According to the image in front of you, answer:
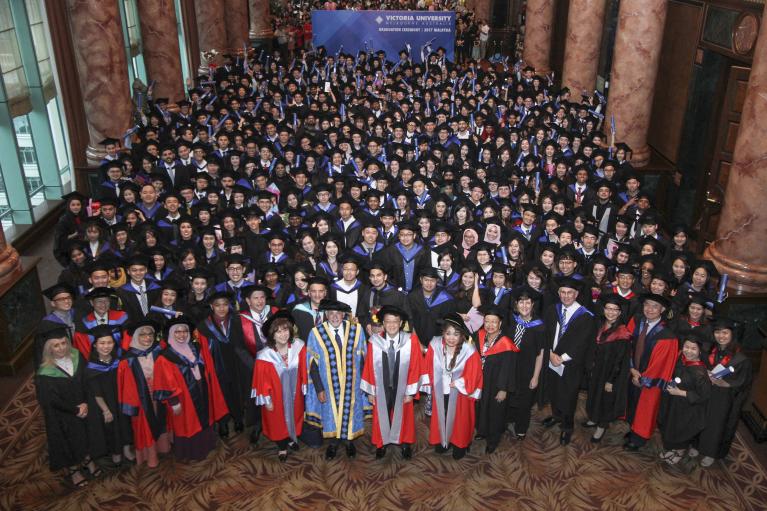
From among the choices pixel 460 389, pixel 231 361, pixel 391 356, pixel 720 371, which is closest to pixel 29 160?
pixel 231 361

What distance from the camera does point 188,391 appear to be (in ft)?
19.0

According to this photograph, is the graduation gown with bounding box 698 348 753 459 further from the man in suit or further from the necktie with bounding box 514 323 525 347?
the necktie with bounding box 514 323 525 347

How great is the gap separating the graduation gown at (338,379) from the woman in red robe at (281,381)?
4.0 inches

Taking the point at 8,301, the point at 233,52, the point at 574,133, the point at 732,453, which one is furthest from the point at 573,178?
the point at 233,52

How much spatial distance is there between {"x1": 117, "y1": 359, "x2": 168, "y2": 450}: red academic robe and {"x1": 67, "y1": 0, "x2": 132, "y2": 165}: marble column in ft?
23.5

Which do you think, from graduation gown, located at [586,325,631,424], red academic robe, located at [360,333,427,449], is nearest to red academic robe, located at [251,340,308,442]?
red academic robe, located at [360,333,427,449]

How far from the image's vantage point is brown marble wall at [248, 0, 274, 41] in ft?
79.4

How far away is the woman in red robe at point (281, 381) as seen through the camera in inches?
225

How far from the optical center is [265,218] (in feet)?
28.3

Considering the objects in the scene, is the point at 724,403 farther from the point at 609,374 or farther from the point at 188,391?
the point at 188,391

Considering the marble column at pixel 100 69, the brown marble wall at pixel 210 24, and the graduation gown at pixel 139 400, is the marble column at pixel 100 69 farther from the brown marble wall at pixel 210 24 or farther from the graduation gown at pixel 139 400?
the brown marble wall at pixel 210 24

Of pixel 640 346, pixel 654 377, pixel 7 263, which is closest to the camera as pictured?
pixel 654 377

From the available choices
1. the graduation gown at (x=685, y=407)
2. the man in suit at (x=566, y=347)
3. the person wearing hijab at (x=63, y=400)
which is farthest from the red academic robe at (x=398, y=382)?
the person wearing hijab at (x=63, y=400)

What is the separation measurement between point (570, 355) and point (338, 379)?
216cm
